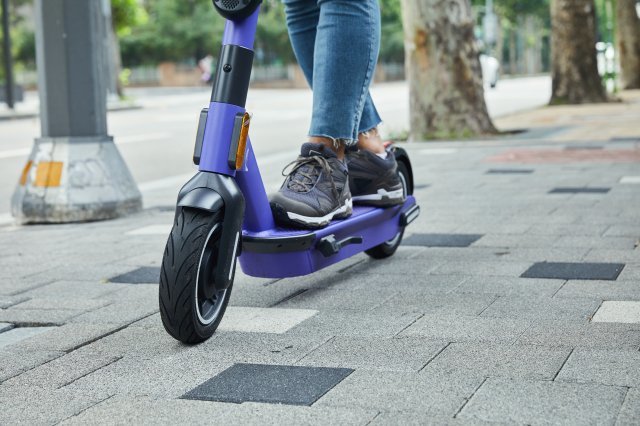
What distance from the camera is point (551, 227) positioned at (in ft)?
17.1

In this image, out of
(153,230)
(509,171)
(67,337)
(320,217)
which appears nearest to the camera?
(67,337)

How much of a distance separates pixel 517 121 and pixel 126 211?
10.3 meters

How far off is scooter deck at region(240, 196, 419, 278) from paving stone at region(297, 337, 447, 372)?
1.56 feet

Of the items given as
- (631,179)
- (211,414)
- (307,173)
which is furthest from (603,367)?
(631,179)

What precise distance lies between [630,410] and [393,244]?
220 cm

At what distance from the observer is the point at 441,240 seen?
16.0 ft

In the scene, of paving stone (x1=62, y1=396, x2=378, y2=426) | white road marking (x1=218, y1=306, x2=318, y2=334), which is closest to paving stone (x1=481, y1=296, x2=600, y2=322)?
white road marking (x1=218, y1=306, x2=318, y2=334)

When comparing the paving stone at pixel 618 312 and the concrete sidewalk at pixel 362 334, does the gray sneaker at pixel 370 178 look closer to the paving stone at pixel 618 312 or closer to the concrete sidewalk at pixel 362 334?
the concrete sidewalk at pixel 362 334

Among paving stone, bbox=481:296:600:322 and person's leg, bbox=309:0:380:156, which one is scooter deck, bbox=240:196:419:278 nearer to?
Result: person's leg, bbox=309:0:380:156

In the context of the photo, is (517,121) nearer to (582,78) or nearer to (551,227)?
(582,78)

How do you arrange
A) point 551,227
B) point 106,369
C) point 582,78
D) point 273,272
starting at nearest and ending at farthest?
point 106,369, point 273,272, point 551,227, point 582,78

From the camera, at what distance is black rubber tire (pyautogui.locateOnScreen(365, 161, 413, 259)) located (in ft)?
14.4

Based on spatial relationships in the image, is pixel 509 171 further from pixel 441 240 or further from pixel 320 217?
pixel 320 217

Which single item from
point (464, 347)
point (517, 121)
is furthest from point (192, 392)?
point (517, 121)
